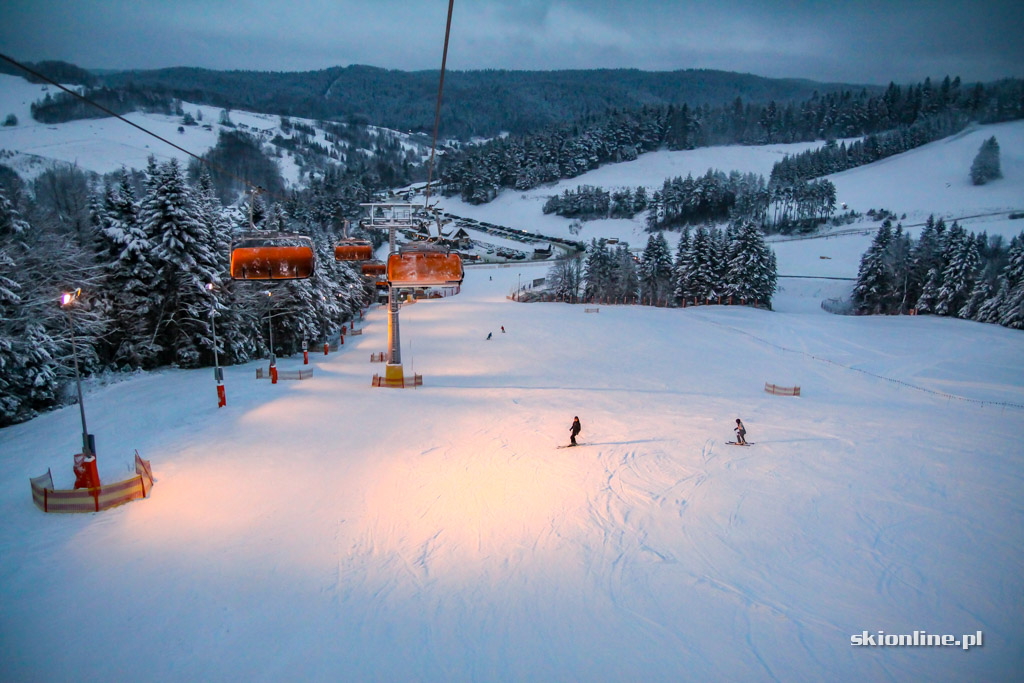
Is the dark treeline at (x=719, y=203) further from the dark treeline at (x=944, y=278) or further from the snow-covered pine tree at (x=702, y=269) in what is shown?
the snow-covered pine tree at (x=702, y=269)

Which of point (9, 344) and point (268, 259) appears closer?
point (268, 259)

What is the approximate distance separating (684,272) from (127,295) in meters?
52.8

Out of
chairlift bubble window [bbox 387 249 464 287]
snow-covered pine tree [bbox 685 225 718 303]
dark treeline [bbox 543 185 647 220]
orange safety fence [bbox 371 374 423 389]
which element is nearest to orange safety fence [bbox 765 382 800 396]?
orange safety fence [bbox 371 374 423 389]

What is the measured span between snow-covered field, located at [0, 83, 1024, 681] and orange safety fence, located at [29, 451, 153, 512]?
282 mm

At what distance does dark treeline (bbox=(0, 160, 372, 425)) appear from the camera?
19.0 meters

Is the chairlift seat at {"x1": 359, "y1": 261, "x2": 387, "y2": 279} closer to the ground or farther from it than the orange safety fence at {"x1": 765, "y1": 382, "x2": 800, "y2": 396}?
farther from it

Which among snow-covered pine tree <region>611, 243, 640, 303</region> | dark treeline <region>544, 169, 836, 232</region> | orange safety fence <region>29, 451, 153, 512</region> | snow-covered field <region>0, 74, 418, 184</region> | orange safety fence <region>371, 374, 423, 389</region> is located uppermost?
snow-covered field <region>0, 74, 418, 184</region>

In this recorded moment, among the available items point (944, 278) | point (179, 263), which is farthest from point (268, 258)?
point (944, 278)

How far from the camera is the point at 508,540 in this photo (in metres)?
9.63

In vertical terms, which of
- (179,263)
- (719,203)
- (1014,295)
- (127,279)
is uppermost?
(719,203)

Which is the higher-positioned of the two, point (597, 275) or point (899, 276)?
point (899, 276)

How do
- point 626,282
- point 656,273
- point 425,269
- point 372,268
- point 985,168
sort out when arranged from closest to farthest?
point 425,269 < point 372,268 < point 656,273 < point 626,282 < point 985,168

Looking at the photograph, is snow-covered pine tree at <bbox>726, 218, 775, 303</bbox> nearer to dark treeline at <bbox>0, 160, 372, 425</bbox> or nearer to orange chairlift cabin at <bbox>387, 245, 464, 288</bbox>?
dark treeline at <bbox>0, 160, 372, 425</bbox>

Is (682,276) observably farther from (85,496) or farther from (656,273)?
(85,496)
